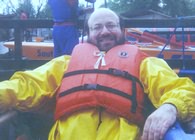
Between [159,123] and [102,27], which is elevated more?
[102,27]

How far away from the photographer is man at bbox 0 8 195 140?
231 cm

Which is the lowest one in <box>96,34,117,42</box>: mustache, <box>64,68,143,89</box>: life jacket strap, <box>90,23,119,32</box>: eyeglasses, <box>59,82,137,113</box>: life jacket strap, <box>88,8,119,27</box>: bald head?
<box>59,82,137,113</box>: life jacket strap

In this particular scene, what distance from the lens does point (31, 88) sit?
99.2 inches

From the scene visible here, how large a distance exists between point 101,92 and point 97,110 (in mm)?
108

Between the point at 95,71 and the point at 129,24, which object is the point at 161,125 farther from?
the point at 129,24

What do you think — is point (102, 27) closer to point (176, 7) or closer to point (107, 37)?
point (107, 37)

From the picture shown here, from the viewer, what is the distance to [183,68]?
4.32m

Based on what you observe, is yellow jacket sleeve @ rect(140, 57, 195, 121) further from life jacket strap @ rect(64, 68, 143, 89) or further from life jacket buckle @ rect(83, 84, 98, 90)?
life jacket buckle @ rect(83, 84, 98, 90)

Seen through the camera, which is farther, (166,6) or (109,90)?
(166,6)

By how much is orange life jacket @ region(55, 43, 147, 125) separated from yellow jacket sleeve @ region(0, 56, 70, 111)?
0.09m

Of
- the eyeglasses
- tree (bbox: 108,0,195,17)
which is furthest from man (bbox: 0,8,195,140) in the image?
tree (bbox: 108,0,195,17)

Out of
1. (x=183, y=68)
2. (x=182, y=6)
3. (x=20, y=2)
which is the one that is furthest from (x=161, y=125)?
(x=20, y=2)

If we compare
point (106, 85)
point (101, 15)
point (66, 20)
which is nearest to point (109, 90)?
point (106, 85)

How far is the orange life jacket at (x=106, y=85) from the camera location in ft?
7.74
